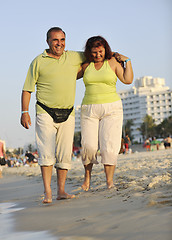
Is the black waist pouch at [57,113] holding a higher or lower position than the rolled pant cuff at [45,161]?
higher

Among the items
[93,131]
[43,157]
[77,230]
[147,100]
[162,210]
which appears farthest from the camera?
[147,100]

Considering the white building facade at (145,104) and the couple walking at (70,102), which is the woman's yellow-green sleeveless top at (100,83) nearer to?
the couple walking at (70,102)

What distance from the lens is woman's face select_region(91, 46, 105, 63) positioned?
449 centimetres

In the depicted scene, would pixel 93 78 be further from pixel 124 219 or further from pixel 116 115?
pixel 124 219

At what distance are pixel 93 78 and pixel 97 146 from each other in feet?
2.62

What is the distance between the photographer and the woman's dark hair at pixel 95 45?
448cm

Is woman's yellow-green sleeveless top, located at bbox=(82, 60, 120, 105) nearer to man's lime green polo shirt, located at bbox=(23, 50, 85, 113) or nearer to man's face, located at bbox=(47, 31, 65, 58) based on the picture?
man's lime green polo shirt, located at bbox=(23, 50, 85, 113)

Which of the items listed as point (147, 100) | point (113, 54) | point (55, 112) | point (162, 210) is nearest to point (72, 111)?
point (55, 112)

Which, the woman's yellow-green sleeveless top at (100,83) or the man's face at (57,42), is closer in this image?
the man's face at (57,42)

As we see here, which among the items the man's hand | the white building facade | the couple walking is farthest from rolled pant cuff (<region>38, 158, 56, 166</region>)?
the white building facade

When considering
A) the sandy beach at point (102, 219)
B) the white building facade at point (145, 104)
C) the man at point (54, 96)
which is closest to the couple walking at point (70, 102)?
the man at point (54, 96)

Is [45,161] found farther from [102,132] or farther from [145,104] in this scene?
[145,104]

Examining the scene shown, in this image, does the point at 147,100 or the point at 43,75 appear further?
the point at 147,100

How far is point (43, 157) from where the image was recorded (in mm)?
4191
